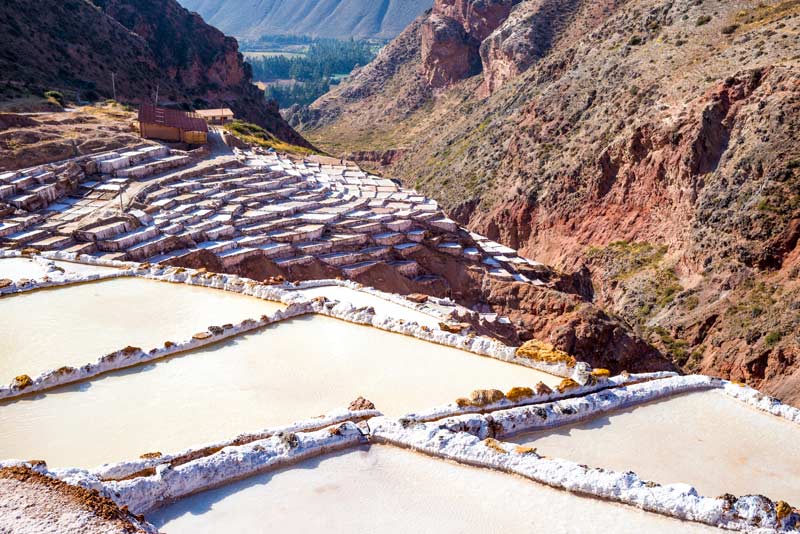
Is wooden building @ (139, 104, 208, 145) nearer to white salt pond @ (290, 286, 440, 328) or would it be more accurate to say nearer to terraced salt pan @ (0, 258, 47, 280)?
terraced salt pan @ (0, 258, 47, 280)

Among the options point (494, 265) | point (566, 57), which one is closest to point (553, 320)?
point (494, 265)

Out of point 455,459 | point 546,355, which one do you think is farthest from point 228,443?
point 546,355

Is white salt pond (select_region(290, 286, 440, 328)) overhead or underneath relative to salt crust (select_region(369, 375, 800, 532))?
underneath

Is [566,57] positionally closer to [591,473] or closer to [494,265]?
[494,265]

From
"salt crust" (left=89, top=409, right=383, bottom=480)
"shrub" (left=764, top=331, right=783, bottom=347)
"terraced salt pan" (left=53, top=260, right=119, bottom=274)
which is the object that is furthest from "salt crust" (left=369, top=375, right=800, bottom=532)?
"shrub" (left=764, top=331, right=783, bottom=347)

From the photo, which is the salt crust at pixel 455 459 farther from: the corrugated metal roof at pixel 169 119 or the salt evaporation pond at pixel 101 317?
the corrugated metal roof at pixel 169 119

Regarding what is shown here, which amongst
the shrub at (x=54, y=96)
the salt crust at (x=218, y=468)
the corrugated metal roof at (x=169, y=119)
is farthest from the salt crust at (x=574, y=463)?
the shrub at (x=54, y=96)
